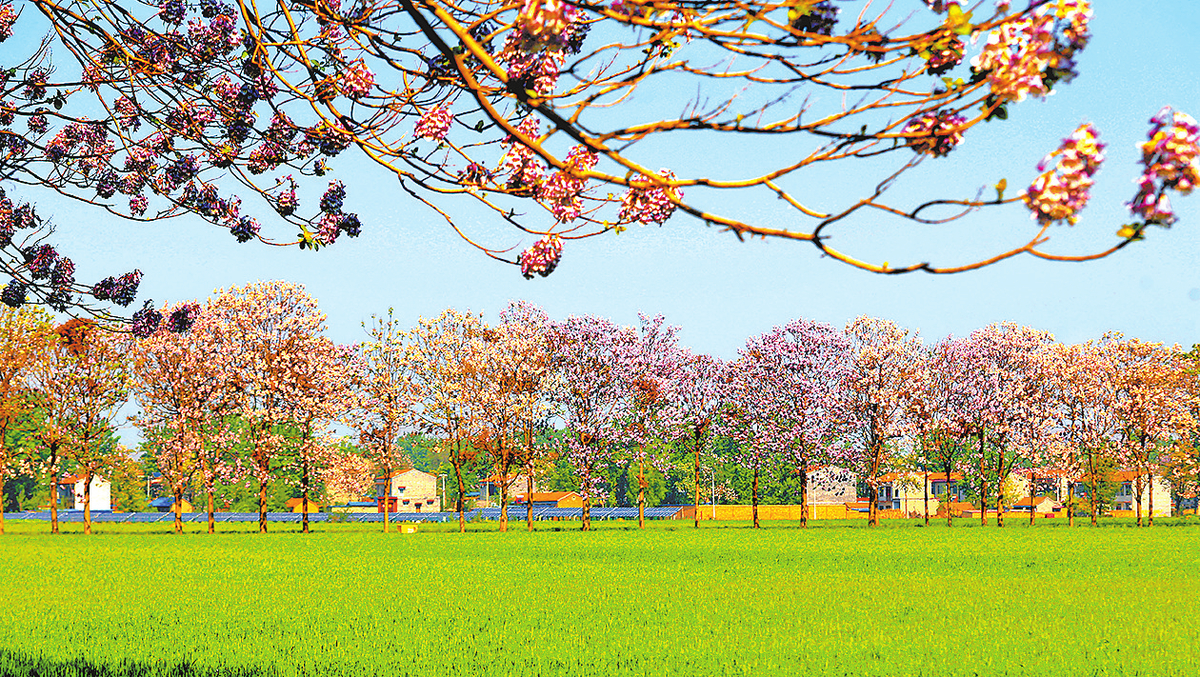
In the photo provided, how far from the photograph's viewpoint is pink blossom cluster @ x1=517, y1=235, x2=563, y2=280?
5.75 metres

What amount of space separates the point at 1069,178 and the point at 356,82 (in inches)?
173

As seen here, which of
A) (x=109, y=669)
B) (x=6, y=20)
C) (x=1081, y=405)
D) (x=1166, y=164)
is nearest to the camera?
(x=1166, y=164)

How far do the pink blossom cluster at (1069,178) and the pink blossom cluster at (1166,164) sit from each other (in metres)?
0.15

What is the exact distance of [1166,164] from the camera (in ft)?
10.6

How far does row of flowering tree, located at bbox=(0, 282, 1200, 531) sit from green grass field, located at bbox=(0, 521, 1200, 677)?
917 inches

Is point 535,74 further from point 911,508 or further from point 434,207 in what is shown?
point 911,508

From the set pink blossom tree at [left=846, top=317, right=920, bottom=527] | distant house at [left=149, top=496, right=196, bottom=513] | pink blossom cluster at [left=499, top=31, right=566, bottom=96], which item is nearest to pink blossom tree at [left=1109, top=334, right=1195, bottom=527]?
pink blossom tree at [left=846, top=317, right=920, bottom=527]

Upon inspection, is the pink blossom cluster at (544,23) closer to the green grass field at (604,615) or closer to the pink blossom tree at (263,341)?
the green grass field at (604,615)

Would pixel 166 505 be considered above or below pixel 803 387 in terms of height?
below

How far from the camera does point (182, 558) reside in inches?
1374

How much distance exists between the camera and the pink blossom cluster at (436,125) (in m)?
5.86

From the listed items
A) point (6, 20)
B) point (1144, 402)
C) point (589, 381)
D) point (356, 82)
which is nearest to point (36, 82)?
point (6, 20)

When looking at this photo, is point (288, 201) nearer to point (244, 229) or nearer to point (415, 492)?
point (244, 229)

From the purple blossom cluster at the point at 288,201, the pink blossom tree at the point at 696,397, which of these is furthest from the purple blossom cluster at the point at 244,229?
the pink blossom tree at the point at 696,397
